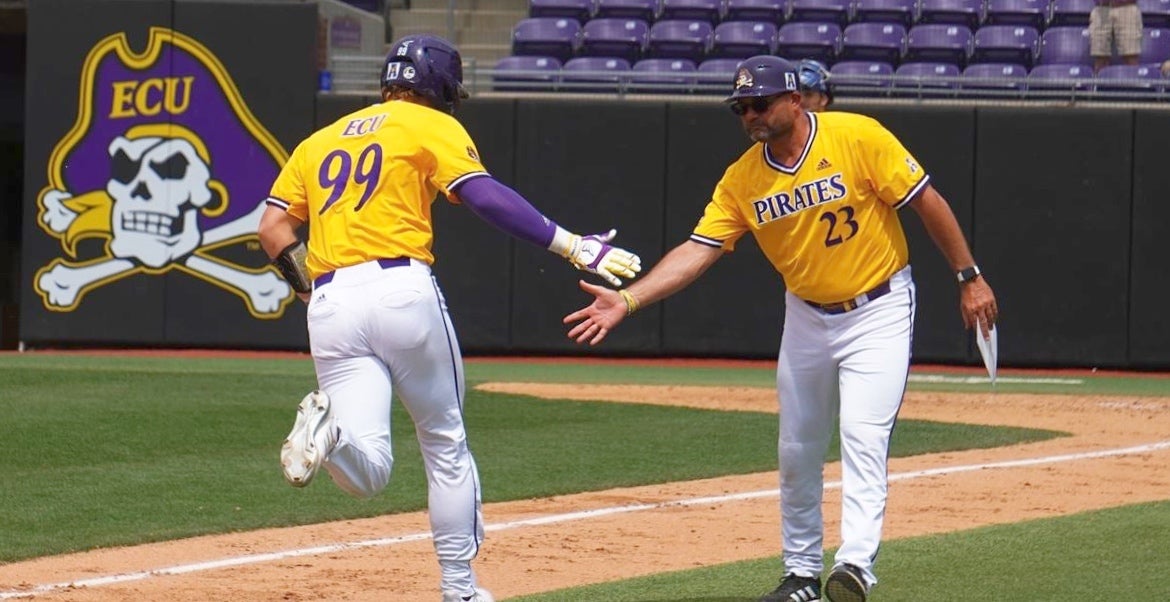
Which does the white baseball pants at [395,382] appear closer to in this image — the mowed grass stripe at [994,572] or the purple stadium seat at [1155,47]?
the mowed grass stripe at [994,572]

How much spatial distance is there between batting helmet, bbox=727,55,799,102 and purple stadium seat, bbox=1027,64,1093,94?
1143cm

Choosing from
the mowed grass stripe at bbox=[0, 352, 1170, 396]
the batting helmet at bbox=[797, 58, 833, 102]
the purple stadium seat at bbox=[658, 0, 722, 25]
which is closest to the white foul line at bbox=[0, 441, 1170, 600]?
the batting helmet at bbox=[797, 58, 833, 102]

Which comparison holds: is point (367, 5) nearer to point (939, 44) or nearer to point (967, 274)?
point (939, 44)

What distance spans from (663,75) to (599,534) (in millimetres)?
9801

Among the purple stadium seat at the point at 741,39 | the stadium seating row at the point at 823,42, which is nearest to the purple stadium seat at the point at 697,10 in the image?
the stadium seating row at the point at 823,42

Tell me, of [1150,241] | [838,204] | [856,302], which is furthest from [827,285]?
[1150,241]

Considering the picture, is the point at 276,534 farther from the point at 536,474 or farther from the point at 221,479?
the point at 536,474

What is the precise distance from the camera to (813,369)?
5.60 m

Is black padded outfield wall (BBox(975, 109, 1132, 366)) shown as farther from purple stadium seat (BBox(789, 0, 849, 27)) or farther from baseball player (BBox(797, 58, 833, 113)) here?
baseball player (BBox(797, 58, 833, 113))

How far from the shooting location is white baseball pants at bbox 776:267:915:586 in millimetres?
5383

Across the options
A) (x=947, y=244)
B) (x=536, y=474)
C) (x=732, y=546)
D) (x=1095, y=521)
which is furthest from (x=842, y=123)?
(x=536, y=474)

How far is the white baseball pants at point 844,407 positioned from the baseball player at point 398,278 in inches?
29.6

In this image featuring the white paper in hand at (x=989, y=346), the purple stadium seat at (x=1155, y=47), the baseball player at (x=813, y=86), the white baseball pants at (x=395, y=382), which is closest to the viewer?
the white baseball pants at (x=395, y=382)

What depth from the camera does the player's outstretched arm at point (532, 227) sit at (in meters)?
5.12
